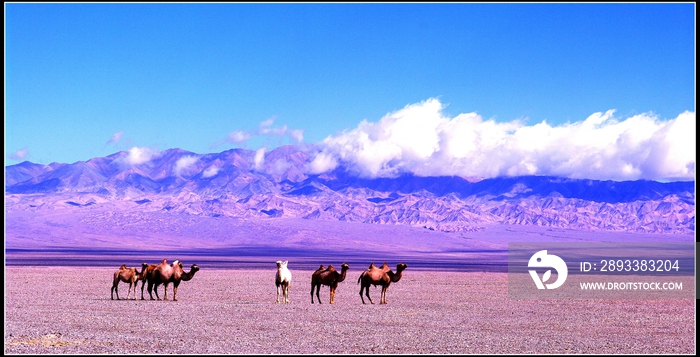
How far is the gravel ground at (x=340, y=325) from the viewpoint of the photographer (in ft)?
56.9

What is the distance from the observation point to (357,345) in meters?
17.6

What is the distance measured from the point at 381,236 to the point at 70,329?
174 m

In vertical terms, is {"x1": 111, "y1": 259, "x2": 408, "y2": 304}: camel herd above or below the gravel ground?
above

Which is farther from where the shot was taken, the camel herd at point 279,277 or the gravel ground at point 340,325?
the camel herd at point 279,277

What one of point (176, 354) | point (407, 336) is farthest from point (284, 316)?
point (176, 354)

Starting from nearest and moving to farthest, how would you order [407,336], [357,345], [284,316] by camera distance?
[357,345]
[407,336]
[284,316]

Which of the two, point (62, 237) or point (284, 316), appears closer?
point (284, 316)

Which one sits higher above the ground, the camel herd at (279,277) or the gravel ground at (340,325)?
the camel herd at (279,277)

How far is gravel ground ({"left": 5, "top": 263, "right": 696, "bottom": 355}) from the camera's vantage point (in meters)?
17.3

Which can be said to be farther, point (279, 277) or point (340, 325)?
point (279, 277)

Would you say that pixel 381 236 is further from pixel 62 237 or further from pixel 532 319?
pixel 532 319

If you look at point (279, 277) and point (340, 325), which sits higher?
point (279, 277)

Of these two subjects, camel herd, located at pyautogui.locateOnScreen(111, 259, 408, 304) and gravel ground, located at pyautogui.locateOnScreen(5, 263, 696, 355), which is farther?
camel herd, located at pyautogui.locateOnScreen(111, 259, 408, 304)

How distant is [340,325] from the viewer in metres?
21.7
